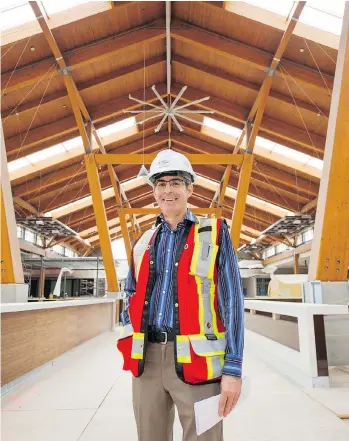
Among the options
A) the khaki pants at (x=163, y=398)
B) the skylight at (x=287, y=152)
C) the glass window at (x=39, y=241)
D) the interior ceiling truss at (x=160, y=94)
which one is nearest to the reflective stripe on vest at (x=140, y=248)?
the khaki pants at (x=163, y=398)

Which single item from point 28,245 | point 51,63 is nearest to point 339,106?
point 51,63

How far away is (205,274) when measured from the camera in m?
1.46

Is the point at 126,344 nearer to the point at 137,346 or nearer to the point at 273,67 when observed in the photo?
the point at 137,346

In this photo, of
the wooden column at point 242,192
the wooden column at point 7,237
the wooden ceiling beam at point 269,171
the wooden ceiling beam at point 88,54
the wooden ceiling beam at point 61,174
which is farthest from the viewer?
the wooden ceiling beam at point 269,171

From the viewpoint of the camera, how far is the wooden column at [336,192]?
17.2 feet

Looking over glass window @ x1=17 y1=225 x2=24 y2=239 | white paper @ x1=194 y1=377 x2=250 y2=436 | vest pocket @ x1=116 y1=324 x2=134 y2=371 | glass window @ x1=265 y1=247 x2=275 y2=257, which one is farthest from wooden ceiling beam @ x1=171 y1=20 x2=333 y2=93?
glass window @ x1=265 y1=247 x2=275 y2=257

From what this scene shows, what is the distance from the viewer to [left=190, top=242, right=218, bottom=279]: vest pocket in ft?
4.81

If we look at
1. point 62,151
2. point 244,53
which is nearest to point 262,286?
point 62,151

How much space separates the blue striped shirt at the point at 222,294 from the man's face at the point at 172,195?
0.06 meters

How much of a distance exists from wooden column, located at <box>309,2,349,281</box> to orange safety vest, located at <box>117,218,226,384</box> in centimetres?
444

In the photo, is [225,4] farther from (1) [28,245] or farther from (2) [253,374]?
(1) [28,245]

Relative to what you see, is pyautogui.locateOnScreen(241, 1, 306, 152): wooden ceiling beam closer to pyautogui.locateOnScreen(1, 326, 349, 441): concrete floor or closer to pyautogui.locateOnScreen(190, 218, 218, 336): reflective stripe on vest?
pyautogui.locateOnScreen(1, 326, 349, 441): concrete floor

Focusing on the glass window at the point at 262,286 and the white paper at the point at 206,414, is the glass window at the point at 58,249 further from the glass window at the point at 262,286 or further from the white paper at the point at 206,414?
the white paper at the point at 206,414

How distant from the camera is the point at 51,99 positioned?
38.0 ft
